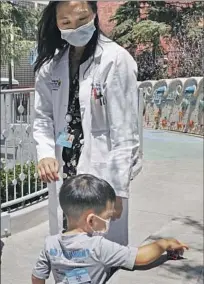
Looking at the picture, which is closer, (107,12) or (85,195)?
(85,195)

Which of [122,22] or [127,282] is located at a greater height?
[122,22]

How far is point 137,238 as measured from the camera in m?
2.47

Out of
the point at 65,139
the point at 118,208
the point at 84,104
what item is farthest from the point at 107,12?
the point at 118,208

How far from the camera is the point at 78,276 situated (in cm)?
190

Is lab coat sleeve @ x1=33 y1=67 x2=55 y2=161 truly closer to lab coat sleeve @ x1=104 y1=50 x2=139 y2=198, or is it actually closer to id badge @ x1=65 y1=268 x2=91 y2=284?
lab coat sleeve @ x1=104 y1=50 x2=139 y2=198

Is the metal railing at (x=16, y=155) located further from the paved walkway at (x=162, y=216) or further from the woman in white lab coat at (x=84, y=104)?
the woman in white lab coat at (x=84, y=104)

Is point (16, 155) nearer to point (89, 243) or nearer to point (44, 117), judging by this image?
point (44, 117)

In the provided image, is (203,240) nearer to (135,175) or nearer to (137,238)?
(137,238)

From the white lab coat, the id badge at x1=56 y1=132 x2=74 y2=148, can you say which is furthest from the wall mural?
the id badge at x1=56 y1=132 x2=74 y2=148

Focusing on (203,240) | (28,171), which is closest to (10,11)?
(28,171)

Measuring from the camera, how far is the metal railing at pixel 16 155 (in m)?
3.45

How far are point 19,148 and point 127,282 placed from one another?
1862 mm

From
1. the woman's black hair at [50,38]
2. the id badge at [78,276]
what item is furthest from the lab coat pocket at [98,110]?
Result: the id badge at [78,276]

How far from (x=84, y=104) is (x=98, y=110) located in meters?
0.05
